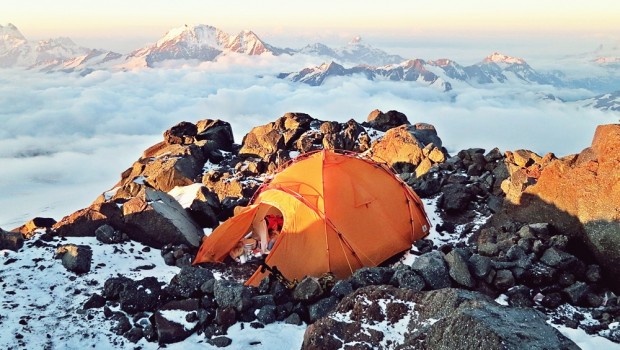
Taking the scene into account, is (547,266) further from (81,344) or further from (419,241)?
(81,344)

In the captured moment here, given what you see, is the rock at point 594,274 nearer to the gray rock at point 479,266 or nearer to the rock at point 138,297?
the gray rock at point 479,266

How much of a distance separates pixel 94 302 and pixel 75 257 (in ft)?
6.21

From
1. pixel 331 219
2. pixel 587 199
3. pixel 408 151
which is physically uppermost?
pixel 587 199

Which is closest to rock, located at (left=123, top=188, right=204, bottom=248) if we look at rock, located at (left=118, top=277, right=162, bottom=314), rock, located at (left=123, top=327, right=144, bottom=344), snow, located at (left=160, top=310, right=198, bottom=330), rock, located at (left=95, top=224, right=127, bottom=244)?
rock, located at (left=95, top=224, right=127, bottom=244)

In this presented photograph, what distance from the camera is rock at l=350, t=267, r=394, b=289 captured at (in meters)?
10.6

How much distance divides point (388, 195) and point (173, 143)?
54.6ft

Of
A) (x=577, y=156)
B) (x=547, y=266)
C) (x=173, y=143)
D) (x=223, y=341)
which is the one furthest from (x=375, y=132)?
(x=223, y=341)

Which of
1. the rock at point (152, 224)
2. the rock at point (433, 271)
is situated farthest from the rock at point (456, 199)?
the rock at point (152, 224)

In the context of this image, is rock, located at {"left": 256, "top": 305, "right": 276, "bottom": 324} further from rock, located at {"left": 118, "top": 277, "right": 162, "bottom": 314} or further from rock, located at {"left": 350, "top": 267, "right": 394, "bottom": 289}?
rock, located at {"left": 118, "top": 277, "right": 162, "bottom": 314}

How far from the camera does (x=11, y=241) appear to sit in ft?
41.1

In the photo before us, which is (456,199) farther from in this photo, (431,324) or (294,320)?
(431,324)

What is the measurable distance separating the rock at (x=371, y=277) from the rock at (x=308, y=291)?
0.81 m

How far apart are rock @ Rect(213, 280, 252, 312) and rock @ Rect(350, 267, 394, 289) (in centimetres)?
241

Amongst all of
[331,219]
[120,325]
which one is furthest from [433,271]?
[120,325]
